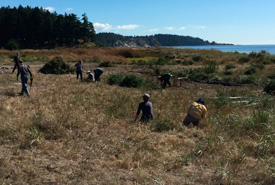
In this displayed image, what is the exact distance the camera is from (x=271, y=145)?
574 centimetres

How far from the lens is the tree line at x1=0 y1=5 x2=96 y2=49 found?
69438 millimetres

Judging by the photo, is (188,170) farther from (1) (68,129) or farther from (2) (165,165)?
(1) (68,129)

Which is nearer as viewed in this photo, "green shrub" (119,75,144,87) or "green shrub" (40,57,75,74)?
"green shrub" (119,75,144,87)

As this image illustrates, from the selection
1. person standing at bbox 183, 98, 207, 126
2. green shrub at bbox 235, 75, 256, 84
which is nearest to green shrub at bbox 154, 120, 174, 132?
person standing at bbox 183, 98, 207, 126

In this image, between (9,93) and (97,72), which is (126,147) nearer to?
(9,93)

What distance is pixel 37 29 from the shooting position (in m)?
69.6

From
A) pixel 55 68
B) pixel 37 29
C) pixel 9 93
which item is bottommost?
pixel 9 93

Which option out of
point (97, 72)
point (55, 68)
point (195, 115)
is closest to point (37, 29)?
point (55, 68)

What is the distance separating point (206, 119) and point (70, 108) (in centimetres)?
435

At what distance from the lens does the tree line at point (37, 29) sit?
228ft

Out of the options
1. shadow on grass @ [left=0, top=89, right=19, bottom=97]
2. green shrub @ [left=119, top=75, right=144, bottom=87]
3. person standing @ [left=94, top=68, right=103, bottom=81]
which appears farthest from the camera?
person standing @ [left=94, top=68, right=103, bottom=81]

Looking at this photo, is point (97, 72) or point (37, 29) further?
point (37, 29)

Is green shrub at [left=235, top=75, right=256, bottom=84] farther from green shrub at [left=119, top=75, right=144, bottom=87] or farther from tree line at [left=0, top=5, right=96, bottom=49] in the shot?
tree line at [left=0, top=5, right=96, bottom=49]

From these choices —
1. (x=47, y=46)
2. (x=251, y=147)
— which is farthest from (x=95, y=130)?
(x=47, y=46)
